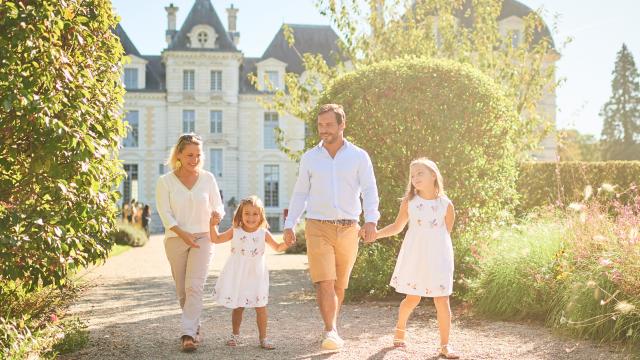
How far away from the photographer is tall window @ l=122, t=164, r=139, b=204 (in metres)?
38.0

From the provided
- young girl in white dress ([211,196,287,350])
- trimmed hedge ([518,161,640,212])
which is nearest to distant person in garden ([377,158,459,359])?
young girl in white dress ([211,196,287,350])

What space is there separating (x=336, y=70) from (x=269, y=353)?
→ 31.8 ft

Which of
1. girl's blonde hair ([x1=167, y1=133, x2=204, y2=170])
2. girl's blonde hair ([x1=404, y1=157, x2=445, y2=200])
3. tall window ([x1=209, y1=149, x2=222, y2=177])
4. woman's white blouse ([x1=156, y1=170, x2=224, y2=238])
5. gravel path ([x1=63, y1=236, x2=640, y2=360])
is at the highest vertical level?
tall window ([x1=209, y1=149, x2=222, y2=177])

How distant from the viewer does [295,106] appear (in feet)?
46.2

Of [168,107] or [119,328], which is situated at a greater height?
[168,107]

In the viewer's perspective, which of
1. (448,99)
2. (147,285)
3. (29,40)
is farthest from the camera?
(147,285)

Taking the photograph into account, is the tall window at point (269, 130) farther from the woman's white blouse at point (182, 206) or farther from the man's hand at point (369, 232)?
the man's hand at point (369, 232)

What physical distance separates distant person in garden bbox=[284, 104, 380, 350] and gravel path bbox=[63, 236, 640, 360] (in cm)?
56

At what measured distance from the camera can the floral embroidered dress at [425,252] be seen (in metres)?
5.72

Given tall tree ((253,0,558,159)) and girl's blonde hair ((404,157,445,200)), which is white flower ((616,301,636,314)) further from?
tall tree ((253,0,558,159))

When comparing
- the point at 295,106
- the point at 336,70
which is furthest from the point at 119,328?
the point at 336,70

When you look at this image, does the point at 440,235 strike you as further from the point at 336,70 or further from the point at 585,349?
the point at 336,70

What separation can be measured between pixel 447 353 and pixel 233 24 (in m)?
37.2

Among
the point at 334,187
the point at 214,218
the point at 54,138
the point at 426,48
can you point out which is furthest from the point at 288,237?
the point at 426,48
